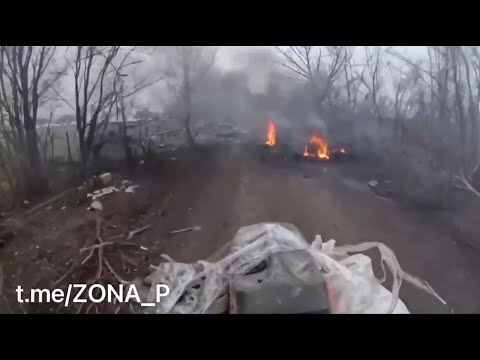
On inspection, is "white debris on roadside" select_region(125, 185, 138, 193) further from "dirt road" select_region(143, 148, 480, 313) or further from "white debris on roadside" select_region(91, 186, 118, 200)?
"dirt road" select_region(143, 148, 480, 313)

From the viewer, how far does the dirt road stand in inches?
64.8

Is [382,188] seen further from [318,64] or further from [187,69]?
[187,69]

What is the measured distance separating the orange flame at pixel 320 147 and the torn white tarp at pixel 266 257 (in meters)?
0.45

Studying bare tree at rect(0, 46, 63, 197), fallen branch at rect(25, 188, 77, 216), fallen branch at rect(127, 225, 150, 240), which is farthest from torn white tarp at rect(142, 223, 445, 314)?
bare tree at rect(0, 46, 63, 197)

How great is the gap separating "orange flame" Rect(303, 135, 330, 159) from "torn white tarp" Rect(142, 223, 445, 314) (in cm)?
45

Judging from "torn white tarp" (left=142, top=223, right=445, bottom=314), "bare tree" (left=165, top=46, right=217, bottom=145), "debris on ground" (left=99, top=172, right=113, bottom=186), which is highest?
"bare tree" (left=165, top=46, right=217, bottom=145)

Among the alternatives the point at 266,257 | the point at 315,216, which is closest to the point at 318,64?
the point at 315,216

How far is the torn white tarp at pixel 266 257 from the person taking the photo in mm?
1612

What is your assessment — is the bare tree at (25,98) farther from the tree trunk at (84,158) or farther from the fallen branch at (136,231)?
the fallen branch at (136,231)

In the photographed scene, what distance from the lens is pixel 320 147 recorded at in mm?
1729

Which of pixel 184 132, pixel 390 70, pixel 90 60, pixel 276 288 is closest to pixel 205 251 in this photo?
pixel 276 288

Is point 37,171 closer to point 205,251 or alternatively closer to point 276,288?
point 205,251

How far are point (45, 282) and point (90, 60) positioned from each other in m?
1.26
